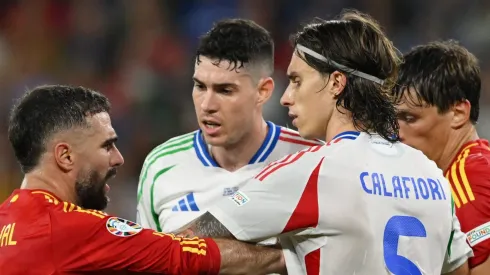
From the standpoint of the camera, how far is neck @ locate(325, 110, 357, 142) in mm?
3201

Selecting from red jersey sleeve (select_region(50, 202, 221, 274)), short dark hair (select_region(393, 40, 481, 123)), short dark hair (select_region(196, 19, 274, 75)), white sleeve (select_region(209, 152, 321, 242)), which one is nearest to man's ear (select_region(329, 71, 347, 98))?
white sleeve (select_region(209, 152, 321, 242))

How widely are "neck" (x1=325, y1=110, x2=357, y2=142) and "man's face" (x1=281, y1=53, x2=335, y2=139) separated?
3 cm

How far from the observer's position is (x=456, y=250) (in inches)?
132

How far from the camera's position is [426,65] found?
13.4ft

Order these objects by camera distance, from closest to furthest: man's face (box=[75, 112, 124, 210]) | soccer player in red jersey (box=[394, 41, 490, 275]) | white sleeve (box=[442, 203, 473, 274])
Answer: white sleeve (box=[442, 203, 473, 274]) → man's face (box=[75, 112, 124, 210]) → soccer player in red jersey (box=[394, 41, 490, 275])

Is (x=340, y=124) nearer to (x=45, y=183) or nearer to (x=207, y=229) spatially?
(x=207, y=229)

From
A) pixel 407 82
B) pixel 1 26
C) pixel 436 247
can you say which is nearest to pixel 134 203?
pixel 1 26

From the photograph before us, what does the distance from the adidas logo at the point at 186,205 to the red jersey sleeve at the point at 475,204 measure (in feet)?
4.52

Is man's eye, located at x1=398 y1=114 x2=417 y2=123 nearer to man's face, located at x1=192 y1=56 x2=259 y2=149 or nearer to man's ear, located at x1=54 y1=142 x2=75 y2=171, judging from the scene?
man's face, located at x1=192 y1=56 x2=259 y2=149

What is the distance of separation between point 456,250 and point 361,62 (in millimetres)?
840

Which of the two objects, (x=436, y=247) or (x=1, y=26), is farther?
(x=1, y=26)

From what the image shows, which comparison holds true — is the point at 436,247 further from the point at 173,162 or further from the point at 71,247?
the point at 173,162

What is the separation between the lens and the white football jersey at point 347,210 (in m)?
2.98

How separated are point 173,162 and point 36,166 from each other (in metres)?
1.34
